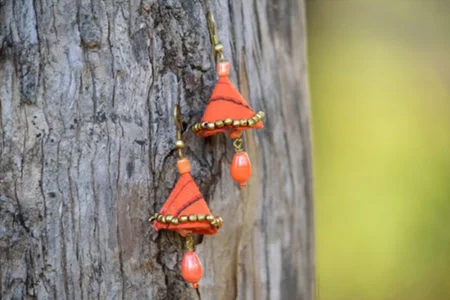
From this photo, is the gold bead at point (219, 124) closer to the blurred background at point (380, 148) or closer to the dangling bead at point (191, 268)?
the dangling bead at point (191, 268)

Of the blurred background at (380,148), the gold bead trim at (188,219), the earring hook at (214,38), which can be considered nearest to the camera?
the gold bead trim at (188,219)

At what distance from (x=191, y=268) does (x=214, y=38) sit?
0.37 meters

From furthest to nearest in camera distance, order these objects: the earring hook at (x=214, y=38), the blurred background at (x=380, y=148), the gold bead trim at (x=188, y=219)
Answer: the blurred background at (x=380, y=148) < the earring hook at (x=214, y=38) < the gold bead trim at (x=188, y=219)

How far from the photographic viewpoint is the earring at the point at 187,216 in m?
0.93

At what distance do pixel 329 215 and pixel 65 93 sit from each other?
4.43 ft

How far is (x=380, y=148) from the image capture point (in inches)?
87.7

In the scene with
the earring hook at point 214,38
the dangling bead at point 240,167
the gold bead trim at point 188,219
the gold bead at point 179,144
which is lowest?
the gold bead trim at point 188,219

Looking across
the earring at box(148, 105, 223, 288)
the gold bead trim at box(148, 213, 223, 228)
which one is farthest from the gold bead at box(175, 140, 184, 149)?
the gold bead trim at box(148, 213, 223, 228)

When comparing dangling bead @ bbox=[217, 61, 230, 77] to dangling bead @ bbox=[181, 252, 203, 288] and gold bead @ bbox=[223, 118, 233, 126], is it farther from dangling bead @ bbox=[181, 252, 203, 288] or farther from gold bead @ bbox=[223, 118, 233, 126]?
dangling bead @ bbox=[181, 252, 203, 288]

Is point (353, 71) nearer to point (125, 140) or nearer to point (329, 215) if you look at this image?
point (329, 215)

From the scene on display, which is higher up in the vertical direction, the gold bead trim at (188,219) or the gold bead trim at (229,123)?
the gold bead trim at (229,123)

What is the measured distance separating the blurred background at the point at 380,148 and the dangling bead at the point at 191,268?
1190mm

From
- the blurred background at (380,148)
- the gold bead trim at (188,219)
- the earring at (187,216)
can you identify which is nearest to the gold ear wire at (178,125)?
the earring at (187,216)

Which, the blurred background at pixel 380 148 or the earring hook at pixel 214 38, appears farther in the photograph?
the blurred background at pixel 380 148
